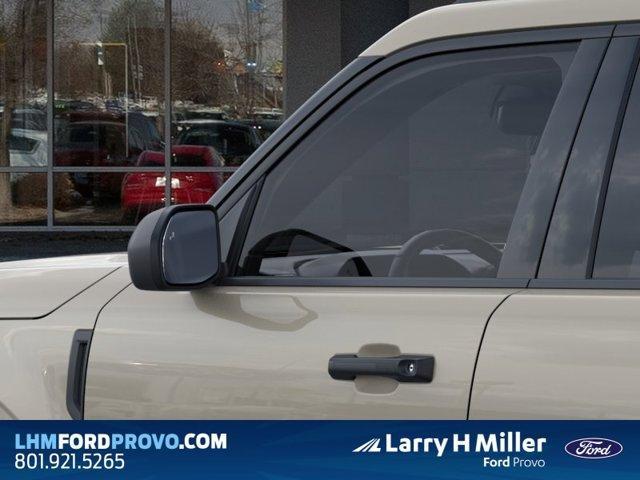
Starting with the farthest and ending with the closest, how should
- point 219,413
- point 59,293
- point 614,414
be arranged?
point 59,293
point 219,413
point 614,414

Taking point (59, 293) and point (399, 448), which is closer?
point (399, 448)

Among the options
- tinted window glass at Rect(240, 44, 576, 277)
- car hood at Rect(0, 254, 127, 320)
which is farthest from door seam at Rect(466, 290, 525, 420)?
car hood at Rect(0, 254, 127, 320)

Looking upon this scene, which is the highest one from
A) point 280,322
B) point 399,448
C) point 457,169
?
point 457,169

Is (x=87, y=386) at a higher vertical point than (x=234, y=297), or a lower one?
lower

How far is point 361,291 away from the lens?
106 inches

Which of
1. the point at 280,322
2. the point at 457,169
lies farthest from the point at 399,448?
the point at 457,169

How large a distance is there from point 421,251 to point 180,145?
15.6m

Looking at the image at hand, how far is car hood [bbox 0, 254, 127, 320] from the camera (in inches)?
119

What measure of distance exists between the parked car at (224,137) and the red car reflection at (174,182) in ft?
0.32

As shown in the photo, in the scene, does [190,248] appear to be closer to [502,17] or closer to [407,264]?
[407,264]

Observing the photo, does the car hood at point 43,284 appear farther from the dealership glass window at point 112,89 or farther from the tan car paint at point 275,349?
the dealership glass window at point 112,89

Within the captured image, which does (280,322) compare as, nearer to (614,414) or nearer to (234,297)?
(234,297)

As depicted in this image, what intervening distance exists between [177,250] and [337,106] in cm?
44

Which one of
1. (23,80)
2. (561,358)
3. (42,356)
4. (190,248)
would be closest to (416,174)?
(190,248)
